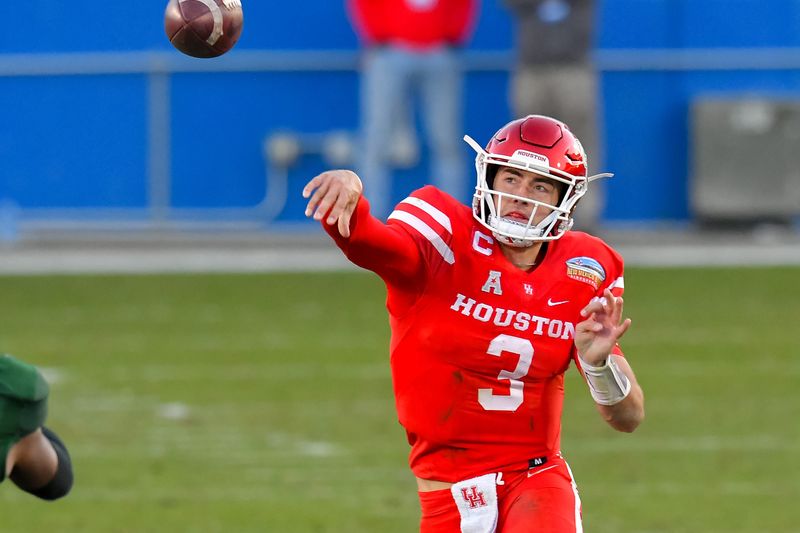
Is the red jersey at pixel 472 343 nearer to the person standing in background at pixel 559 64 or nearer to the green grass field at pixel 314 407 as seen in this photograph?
the green grass field at pixel 314 407

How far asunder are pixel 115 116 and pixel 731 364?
6658mm

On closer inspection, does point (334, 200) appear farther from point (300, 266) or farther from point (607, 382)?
point (300, 266)

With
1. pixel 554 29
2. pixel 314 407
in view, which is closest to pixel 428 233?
pixel 314 407

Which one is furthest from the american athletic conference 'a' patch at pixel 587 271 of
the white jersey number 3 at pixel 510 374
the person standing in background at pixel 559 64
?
the person standing in background at pixel 559 64

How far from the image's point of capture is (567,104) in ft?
45.0

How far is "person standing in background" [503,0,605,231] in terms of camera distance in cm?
1357

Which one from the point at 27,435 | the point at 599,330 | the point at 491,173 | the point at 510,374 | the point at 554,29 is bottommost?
the point at 27,435

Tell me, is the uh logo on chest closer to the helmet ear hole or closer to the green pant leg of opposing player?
the helmet ear hole

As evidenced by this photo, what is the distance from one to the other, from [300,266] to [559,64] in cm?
263

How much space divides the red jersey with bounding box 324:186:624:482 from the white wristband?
191 mm

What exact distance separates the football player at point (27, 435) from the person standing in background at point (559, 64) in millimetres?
9650

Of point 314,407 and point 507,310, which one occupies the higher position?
point 507,310

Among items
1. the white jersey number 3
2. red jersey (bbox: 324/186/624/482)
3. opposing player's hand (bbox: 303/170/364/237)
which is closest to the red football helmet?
red jersey (bbox: 324/186/624/482)

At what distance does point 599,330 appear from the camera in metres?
4.48
